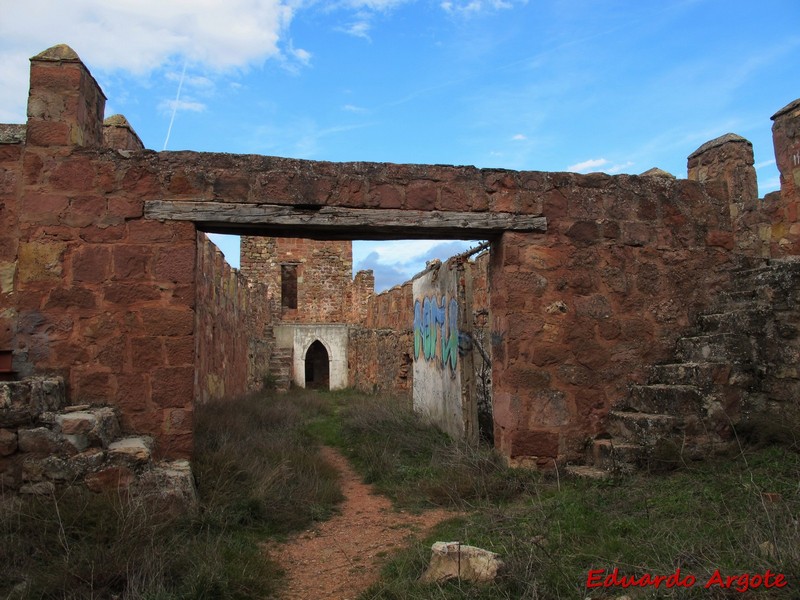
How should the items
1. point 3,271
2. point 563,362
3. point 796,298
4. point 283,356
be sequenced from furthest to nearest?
point 283,356 < point 563,362 < point 796,298 < point 3,271

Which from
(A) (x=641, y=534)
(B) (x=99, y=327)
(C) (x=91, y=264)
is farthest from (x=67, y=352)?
(A) (x=641, y=534)

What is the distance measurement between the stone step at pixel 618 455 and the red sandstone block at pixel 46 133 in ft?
17.6

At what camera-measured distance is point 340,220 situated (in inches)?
217

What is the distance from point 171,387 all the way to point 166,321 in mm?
559

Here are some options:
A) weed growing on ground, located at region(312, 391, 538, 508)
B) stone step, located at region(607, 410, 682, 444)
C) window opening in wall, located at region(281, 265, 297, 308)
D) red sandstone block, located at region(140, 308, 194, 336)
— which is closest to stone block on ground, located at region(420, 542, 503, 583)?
weed growing on ground, located at region(312, 391, 538, 508)

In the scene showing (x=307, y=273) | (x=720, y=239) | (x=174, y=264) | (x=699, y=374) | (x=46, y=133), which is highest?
(x=307, y=273)

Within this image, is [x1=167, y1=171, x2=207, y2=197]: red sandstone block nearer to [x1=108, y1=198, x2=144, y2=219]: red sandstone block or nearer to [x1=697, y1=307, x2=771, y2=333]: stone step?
[x1=108, y1=198, x2=144, y2=219]: red sandstone block

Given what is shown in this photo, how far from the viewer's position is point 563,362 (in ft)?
19.2

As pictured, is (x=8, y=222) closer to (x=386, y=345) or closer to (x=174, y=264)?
(x=174, y=264)

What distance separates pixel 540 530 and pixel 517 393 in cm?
205

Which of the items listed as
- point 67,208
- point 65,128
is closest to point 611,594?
point 67,208

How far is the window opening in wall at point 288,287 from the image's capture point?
23.6 meters

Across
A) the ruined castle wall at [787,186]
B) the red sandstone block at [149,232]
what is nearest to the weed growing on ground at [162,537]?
the red sandstone block at [149,232]

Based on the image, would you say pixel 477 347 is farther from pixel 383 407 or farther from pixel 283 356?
pixel 283 356
